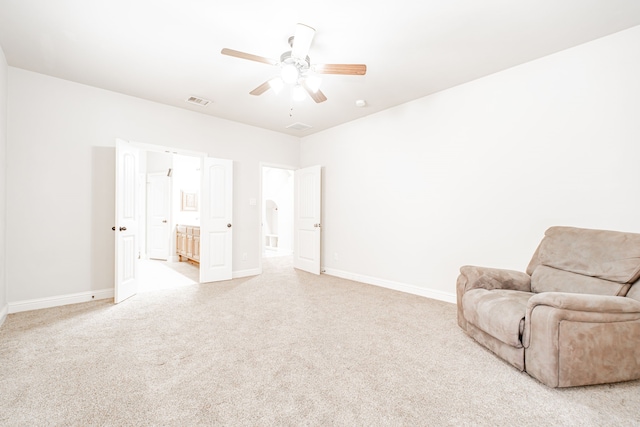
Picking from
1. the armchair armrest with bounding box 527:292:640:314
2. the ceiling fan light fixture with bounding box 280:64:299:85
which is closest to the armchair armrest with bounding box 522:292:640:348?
the armchair armrest with bounding box 527:292:640:314

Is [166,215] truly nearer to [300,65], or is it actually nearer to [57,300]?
[57,300]

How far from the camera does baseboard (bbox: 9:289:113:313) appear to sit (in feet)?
A: 10.5

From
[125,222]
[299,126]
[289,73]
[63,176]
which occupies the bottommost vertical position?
[125,222]

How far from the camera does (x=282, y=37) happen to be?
2623mm

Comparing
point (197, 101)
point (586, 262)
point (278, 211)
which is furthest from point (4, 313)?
point (278, 211)

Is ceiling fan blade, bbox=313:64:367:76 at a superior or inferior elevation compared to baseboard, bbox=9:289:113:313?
superior

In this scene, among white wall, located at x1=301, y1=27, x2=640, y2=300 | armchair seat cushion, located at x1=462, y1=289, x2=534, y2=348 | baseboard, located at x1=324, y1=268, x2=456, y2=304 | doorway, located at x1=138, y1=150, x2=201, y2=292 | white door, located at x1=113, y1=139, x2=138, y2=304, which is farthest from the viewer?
doorway, located at x1=138, y1=150, x2=201, y2=292

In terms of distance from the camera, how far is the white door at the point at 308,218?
539 cm

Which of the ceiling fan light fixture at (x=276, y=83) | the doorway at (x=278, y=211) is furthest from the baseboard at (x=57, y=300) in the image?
the doorway at (x=278, y=211)

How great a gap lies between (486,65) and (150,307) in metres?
4.84

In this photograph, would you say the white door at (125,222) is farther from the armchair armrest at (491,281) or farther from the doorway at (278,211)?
the doorway at (278,211)

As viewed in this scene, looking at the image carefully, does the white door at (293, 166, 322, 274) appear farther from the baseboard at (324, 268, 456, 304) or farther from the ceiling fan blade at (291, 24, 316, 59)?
the ceiling fan blade at (291, 24, 316, 59)

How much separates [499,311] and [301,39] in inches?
105

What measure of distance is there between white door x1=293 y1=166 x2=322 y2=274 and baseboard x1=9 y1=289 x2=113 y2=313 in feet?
10.4
